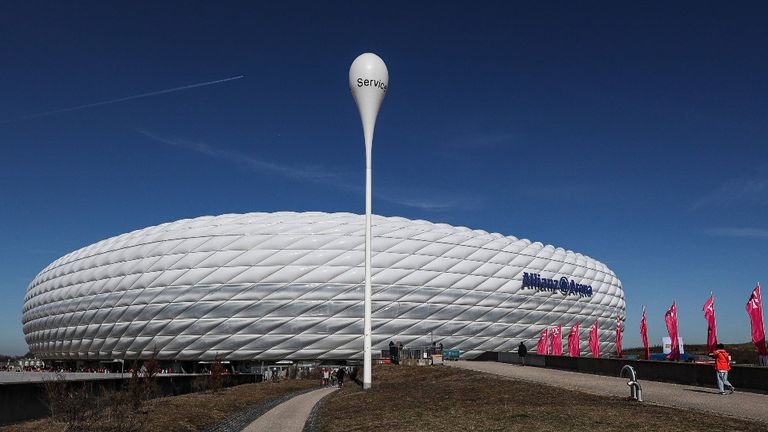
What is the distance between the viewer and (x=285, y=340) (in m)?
53.4

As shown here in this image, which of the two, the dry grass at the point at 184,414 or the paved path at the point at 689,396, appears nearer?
the paved path at the point at 689,396

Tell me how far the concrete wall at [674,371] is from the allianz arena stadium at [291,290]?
2212 centimetres

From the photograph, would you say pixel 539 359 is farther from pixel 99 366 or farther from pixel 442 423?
pixel 99 366

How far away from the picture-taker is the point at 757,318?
76.1 ft

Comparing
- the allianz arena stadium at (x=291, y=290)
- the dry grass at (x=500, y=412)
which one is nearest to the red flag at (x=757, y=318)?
the dry grass at (x=500, y=412)

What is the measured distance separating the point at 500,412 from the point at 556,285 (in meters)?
51.3

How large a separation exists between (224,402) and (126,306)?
36446 millimetres

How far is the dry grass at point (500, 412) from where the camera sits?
11.7 meters

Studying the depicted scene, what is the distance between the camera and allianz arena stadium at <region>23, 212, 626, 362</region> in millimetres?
53344

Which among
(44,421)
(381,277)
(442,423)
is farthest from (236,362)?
(442,423)

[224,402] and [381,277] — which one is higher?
[381,277]

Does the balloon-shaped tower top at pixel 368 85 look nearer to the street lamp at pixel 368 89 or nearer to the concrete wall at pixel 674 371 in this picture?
the street lamp at pixel 368 89

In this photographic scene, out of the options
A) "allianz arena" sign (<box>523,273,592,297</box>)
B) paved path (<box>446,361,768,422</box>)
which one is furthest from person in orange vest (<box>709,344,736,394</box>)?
"allianz arena" sign (<box>523,273,592,297</box>)

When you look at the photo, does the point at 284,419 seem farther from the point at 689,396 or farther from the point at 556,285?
the point at 556,285
